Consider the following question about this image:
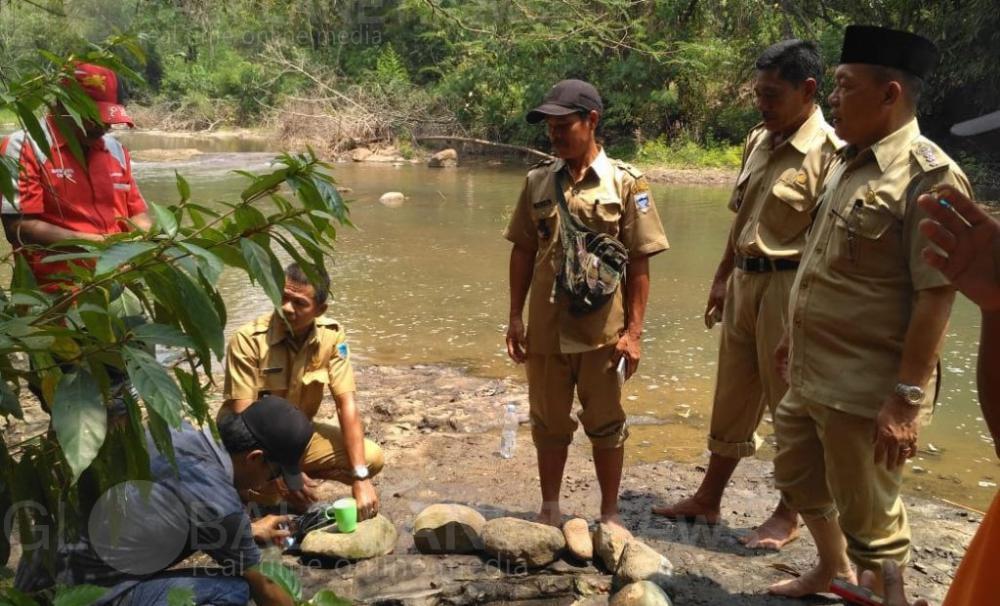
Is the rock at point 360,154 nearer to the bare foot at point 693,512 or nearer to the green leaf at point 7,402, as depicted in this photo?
the bare foot at point 693,512

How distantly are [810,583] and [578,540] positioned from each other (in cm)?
82

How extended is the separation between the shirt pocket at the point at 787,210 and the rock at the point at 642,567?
4.01 ft

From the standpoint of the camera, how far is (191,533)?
8.41 ft

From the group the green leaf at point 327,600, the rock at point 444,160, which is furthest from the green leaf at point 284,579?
the rock at point 444,160

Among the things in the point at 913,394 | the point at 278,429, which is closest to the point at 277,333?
the point at 278,429

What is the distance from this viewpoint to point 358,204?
14.1 meters

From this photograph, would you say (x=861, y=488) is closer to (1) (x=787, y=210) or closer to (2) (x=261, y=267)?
(1) (x=787, y=210)

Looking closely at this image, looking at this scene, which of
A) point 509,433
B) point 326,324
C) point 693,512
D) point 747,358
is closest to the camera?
point 747,358

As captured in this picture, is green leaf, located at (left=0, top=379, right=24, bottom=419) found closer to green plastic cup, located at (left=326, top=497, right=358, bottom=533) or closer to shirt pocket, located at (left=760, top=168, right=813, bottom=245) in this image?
green plastic cup, located at (left=326, top=497, right=358, bottom=533)

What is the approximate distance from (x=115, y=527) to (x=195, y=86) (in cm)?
3570

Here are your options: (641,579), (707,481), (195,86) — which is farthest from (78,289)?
(195,86)

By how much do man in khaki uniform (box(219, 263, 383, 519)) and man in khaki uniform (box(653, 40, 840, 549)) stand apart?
1467 mm

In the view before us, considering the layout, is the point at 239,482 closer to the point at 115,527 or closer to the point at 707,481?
the point at 115,527

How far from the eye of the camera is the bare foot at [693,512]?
356 cm
